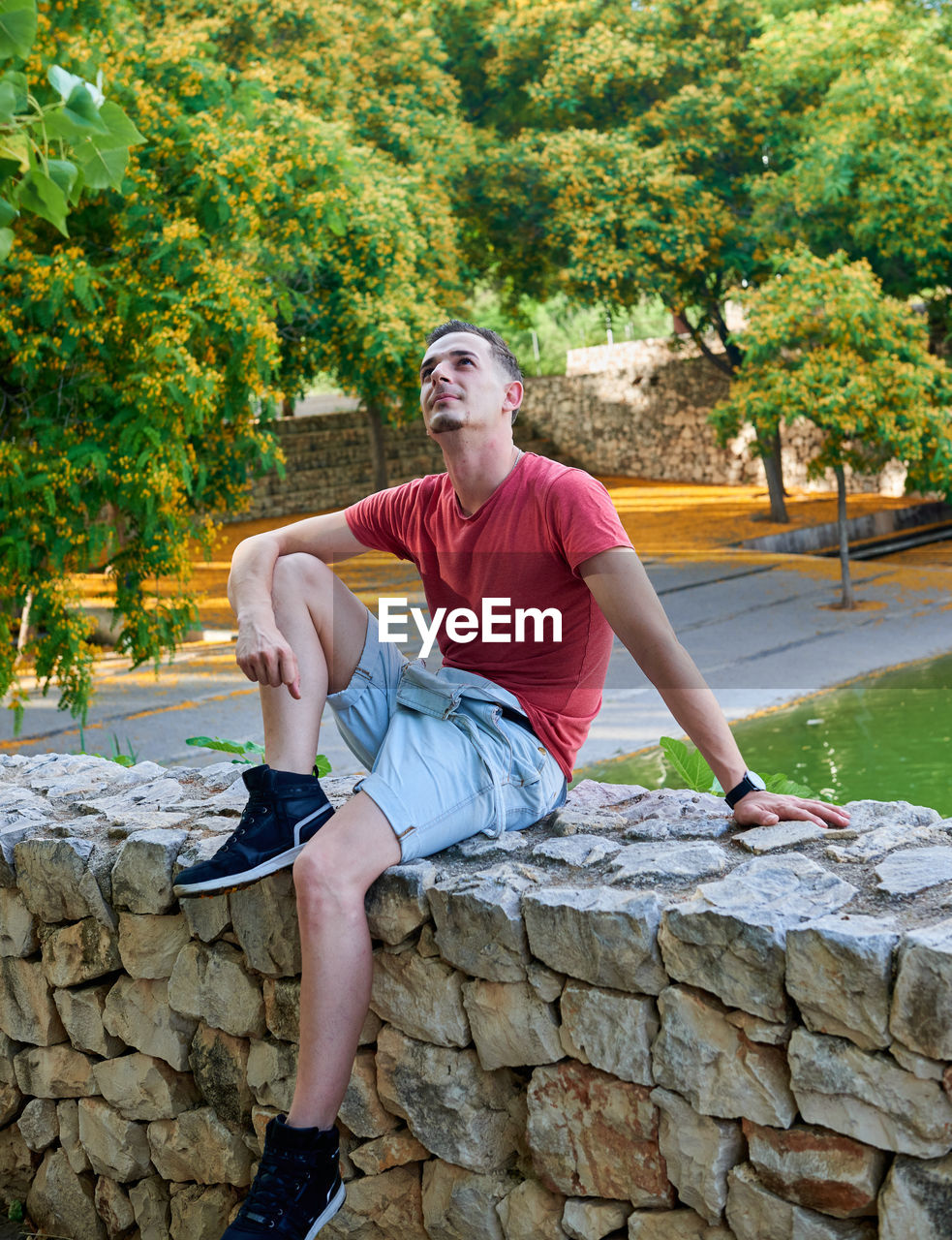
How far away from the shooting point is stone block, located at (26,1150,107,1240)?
8.55ft

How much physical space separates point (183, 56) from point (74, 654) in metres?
3.26

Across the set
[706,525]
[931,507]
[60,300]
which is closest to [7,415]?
[60,300]

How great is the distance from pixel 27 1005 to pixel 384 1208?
3.17 ft

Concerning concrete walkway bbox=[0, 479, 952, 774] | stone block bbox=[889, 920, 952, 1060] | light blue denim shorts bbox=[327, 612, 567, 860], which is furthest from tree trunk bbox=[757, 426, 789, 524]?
stone block bbox=[889, 920, 952, 1060]

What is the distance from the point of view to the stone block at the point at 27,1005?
260 cm

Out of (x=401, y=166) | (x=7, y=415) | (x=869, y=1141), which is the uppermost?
(x=401, y=166)

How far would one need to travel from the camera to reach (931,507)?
15.9 meters

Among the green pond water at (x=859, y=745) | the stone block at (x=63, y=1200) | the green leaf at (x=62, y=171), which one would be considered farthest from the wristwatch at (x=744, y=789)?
the green pond water at (x=859, y=745)

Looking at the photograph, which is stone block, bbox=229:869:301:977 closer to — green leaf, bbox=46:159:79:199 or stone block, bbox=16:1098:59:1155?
stone block, bbox=16:1098:59:1155

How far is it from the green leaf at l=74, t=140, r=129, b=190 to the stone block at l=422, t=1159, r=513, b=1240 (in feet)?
7.82

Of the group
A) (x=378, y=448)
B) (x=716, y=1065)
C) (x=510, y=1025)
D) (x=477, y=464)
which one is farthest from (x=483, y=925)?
(x=378, y=448)

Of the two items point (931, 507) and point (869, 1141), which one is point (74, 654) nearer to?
point (869, 1141)

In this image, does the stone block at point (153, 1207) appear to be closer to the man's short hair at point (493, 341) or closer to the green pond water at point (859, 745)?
the man's short hair at point (493, 341)

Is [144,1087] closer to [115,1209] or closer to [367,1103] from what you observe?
[115,1209]
